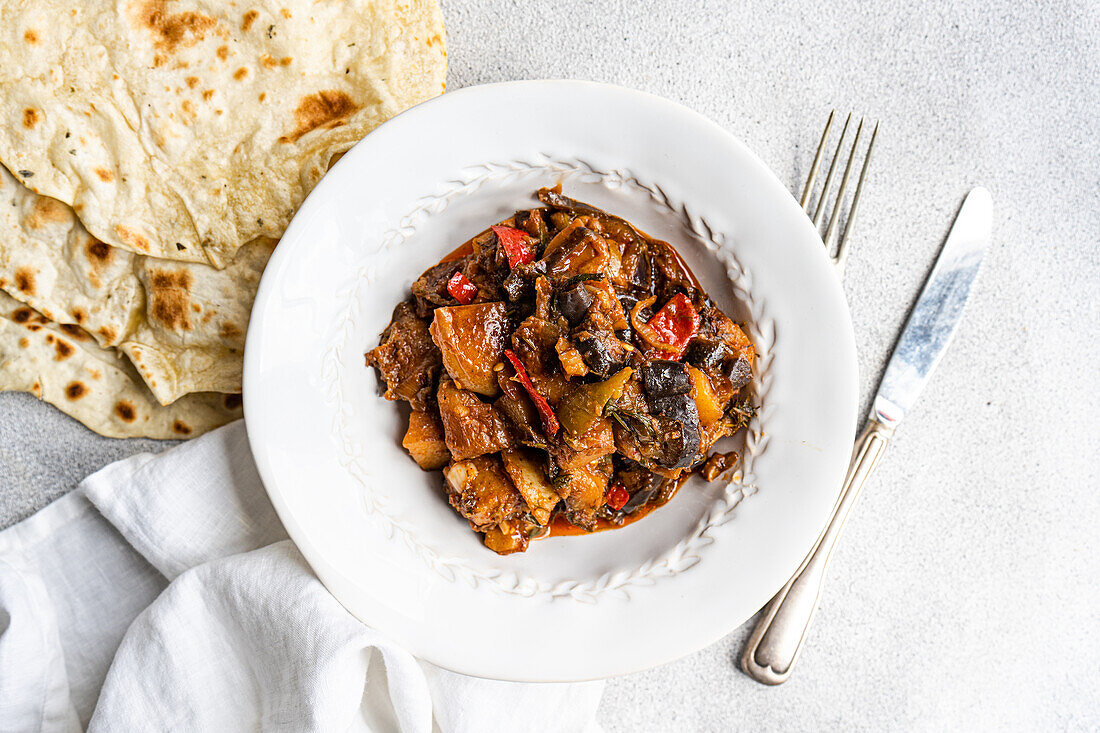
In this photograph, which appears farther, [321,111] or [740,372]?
[321,111]

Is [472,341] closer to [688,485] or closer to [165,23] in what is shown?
[688,485]

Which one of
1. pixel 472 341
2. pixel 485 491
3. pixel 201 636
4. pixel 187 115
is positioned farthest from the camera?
pixel 201 636

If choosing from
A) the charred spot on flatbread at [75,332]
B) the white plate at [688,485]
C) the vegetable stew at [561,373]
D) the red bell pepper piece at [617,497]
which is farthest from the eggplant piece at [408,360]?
the charred spot on flatbread at [75,332]

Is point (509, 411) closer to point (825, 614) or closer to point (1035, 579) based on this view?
point (825, 614)

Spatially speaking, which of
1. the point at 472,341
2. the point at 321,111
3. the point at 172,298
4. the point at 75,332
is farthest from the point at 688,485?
the point at 75,332

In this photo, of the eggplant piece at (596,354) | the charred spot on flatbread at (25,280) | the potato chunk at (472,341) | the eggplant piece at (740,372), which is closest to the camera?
the eggplant piece at (596,354)

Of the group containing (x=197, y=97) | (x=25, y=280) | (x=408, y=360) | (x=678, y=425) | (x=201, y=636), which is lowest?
(x=201, y=636)

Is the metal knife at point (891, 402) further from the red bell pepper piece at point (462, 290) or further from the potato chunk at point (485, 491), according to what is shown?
the red bell pepper piece at point (462, 290)
